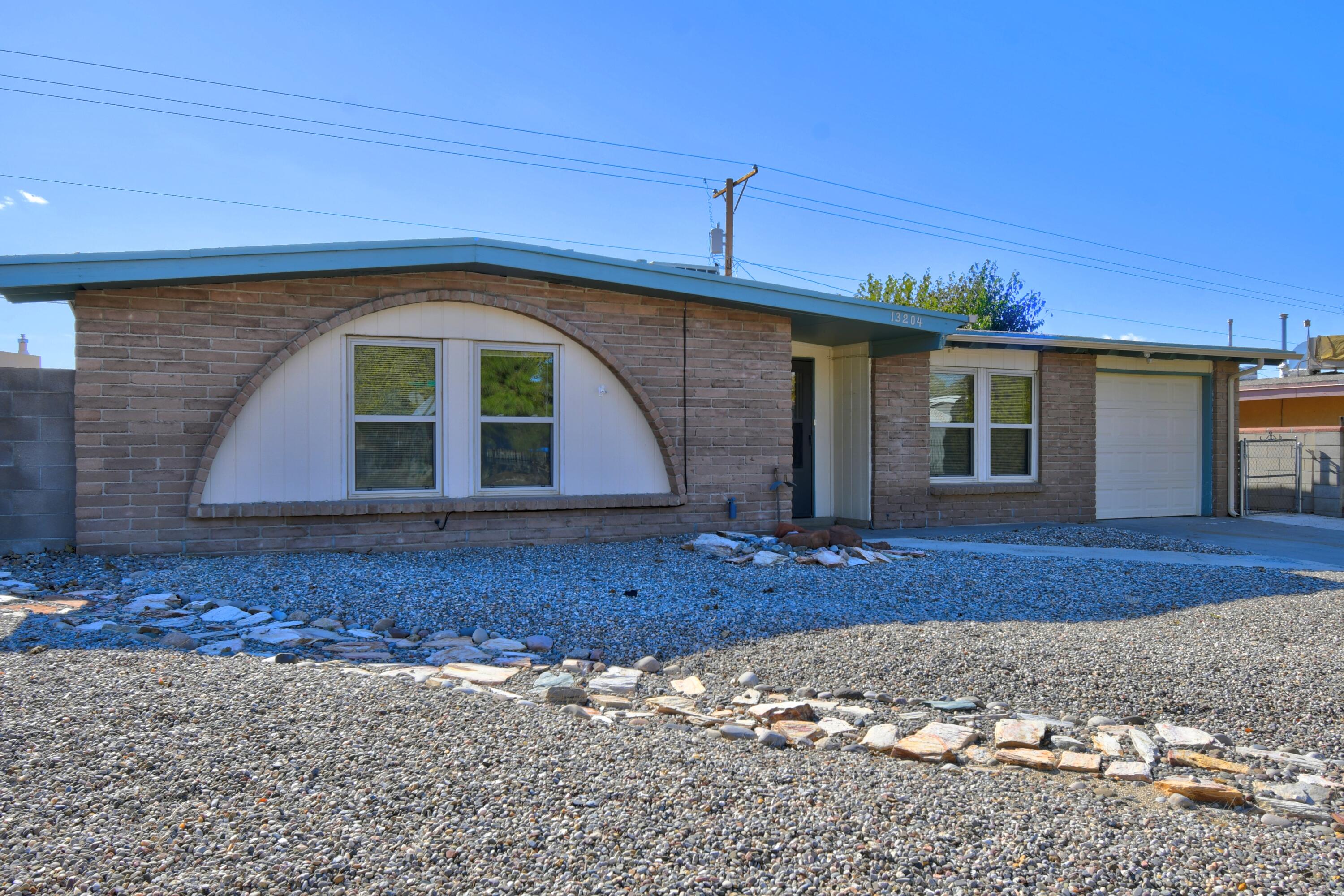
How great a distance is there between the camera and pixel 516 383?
9.91 meters

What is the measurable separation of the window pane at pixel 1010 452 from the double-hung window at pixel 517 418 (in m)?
6.84

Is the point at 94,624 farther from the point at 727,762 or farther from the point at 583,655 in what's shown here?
the point at 727,762

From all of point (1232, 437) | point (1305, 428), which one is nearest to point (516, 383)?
point (1232, 437)

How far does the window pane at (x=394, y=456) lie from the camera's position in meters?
9.39

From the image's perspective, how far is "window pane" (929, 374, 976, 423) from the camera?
1306 centimetres

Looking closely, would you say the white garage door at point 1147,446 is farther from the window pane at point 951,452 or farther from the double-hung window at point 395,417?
the double-hung window at point 395,417

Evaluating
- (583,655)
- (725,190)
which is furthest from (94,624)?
(725,190)

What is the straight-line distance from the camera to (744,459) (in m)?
10.9

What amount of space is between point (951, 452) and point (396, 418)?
780 cm

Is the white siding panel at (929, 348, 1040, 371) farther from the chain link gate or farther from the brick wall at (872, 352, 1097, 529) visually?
the chain link gate

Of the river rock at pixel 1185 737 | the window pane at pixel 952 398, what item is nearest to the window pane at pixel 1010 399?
the window pane at pixel 952 398

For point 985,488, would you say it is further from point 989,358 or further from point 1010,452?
point 989,358

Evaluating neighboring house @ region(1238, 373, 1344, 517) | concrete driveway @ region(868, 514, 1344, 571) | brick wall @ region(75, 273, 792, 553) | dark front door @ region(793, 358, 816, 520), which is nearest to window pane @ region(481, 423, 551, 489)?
brick wall @ region(75, 273, 792, 553)

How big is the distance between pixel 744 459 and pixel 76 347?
6799mm
